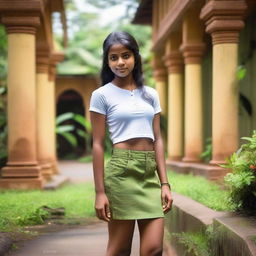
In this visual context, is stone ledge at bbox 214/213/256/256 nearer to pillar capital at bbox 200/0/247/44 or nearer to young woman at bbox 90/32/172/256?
young woman at bbox 90/32/172/256

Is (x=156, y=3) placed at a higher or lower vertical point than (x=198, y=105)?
higher

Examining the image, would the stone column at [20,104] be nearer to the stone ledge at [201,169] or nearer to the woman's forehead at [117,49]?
the stone ledge at [201,169]

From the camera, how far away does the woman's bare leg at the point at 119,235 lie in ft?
11.0

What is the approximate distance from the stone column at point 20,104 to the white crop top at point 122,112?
22.9ft

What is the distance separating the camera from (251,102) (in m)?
12.9

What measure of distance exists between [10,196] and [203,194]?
308 cm

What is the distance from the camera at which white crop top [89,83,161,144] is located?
3.36m

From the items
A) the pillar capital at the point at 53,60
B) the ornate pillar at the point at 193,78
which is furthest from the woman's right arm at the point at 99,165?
the pillar capital at the point at 53,60

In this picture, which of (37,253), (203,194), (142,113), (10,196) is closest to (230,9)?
(203,194)

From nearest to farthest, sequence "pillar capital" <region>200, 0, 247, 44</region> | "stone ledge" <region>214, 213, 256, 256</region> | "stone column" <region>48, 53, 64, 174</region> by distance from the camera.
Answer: "stone ledge" <region>214, 213, 256, 256</region> → "pillar capital" <region>200, 0, 247, 44</region> → "stone column" <region>48, 53, 64, 174</region>

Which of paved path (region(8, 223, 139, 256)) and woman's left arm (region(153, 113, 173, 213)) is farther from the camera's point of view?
paved path (region(8, 223, 139, 256))

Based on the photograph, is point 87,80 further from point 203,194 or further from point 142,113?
point 142,113

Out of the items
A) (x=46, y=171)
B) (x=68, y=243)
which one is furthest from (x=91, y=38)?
(x=68, y=243)

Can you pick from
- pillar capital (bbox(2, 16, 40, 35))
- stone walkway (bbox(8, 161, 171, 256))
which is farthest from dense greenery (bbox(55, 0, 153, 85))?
stone walkway (bbox(8, 161, 171, 256))
